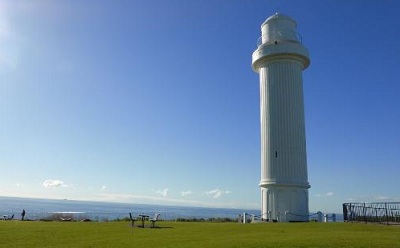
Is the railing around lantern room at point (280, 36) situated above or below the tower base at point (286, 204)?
above

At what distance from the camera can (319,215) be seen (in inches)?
1131

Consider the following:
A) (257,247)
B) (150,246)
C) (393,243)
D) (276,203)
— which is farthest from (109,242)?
(276,203)

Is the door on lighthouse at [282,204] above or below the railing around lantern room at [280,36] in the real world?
below

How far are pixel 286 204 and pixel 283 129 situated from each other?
5.16 m

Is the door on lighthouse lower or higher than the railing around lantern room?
lower

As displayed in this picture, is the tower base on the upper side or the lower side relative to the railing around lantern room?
lower

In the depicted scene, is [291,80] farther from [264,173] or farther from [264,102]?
[264,173]

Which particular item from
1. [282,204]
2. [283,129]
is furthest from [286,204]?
[283,129]

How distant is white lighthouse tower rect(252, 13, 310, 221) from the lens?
2925cm

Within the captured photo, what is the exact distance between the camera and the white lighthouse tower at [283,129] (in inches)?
1152

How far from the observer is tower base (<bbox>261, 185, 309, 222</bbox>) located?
29.0m

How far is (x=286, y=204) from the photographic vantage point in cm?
2911

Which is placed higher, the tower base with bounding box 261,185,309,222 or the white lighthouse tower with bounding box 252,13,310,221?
the white lighthouse tower with bounding box 252,13,310,221

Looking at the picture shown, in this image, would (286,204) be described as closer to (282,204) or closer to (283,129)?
(282,204)
